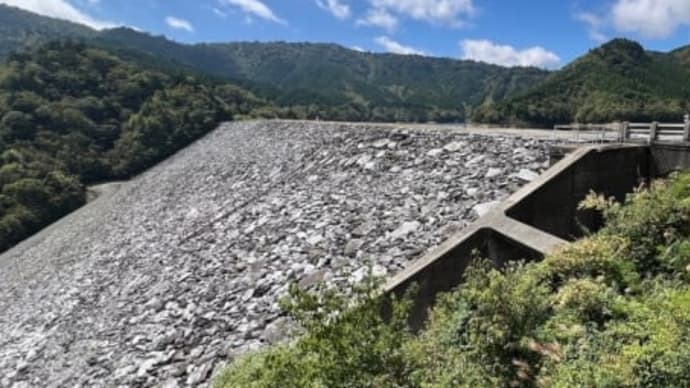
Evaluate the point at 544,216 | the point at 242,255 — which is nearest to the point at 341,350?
the point at 544,216

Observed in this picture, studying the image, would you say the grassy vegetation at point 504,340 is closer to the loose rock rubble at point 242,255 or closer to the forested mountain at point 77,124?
the loose rock rubble at point 242,255

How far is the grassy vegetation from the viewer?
13.1 ft

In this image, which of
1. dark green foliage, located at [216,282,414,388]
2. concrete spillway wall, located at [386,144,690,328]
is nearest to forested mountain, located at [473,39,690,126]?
concrete spillway wall, located at [386,144,690,328]

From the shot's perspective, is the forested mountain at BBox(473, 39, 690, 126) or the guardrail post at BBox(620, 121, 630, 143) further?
the forested mountain at BBox(473, 39, 690, 126)

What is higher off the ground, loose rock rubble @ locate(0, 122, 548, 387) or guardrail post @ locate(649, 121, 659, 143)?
guardrail post @ locate(649, 121, 659, 143)

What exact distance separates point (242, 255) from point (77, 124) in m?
41.2

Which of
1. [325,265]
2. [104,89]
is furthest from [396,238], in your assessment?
[104,89]

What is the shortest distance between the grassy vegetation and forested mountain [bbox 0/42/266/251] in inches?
1363

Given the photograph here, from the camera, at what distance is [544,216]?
953 cm

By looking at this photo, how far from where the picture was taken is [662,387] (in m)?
3.73

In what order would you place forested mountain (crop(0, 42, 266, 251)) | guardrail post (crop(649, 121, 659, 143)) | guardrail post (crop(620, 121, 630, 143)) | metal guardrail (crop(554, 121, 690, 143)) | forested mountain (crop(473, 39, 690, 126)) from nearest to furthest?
1. metal guardrail (crop(554, 121, 690, 143))
2. guardrail post (crop(649, 121, 659, 143))
3. guardrail post (crop(620, 121, 630, 143))
4. forested mountain (crop(0, 42, 266, 251))
5. forested mountain (crop(473, 39, 690, 126))

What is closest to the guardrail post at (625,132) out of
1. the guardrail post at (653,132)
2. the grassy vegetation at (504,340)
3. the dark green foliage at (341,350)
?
the guardrail post at (653,132)

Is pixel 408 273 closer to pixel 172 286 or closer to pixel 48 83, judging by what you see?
pixel 172 286

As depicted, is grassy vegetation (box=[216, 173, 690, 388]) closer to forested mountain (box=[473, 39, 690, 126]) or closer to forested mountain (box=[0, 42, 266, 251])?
forested mountain (box=[0, 42, 266, 251])
